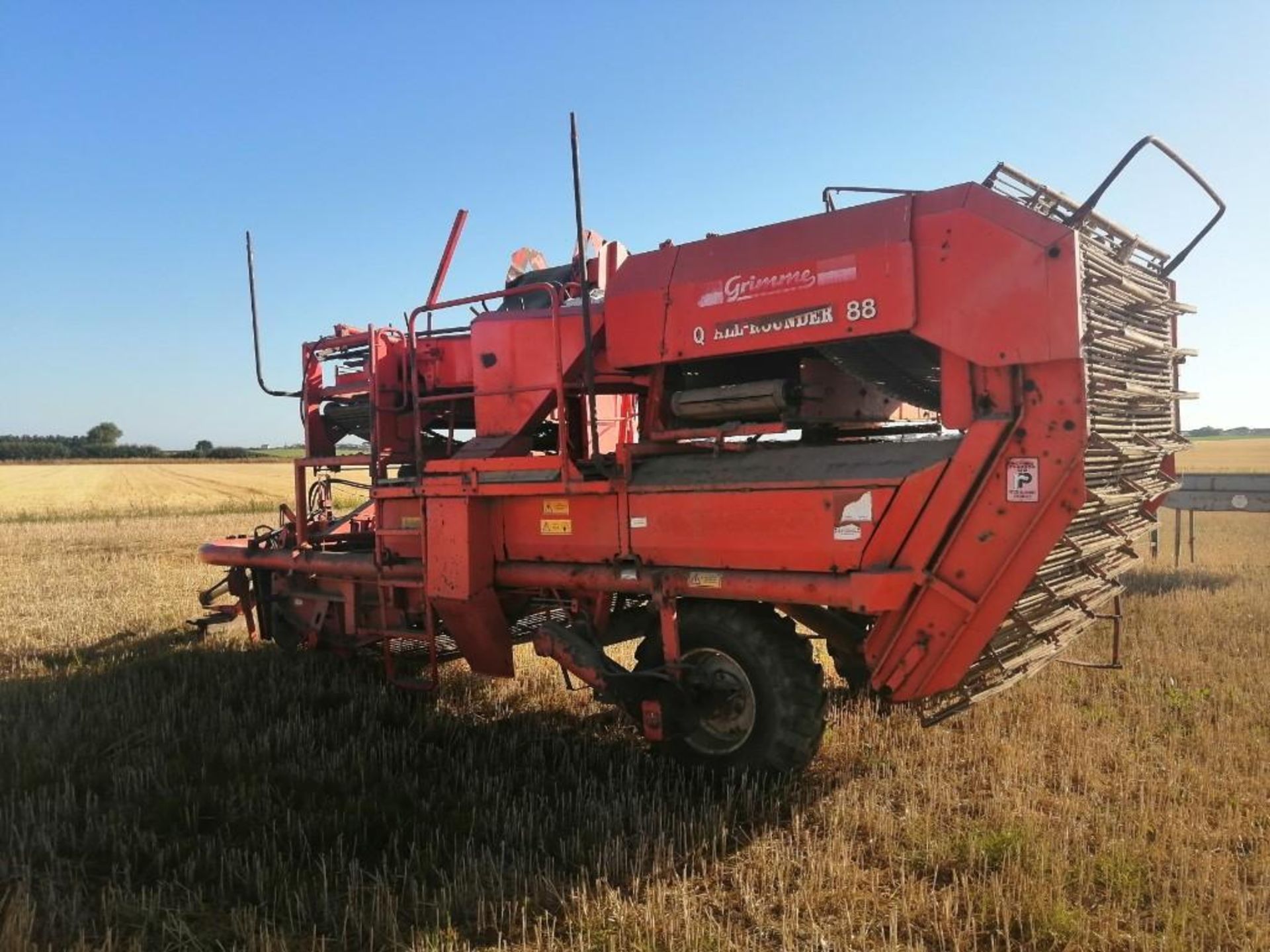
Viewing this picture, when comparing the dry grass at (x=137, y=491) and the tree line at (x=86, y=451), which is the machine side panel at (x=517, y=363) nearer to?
the dry grass at (x=137, y=491)

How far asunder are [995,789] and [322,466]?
483cm

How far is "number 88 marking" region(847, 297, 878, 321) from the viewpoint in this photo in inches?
160

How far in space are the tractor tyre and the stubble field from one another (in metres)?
0.16

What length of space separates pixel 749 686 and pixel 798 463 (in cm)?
111

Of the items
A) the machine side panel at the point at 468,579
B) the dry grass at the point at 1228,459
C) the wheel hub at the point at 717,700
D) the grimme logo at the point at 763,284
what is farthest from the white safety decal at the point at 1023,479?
the dry grass at the point at 1228,459

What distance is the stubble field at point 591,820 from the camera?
3.14 meters

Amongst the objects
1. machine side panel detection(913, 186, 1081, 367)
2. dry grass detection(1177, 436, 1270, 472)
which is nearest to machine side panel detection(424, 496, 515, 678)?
machine side panel detection(913, 186, 1081, 367)

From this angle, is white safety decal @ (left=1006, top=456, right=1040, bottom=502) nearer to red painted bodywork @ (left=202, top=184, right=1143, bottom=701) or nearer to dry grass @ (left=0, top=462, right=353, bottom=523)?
red painted bodywork @ (left=202, top=184, right=1143, bottom=701)

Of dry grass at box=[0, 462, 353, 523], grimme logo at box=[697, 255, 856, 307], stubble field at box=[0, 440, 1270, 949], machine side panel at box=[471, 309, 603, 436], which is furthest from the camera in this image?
dry grass at box=[0, 462, 353, 523]

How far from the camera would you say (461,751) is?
16.6 feet

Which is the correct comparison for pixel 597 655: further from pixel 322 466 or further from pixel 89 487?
pixel 89 487

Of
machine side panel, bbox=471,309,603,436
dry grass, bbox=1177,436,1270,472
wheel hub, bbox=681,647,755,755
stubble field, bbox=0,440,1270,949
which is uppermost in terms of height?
machine side panel, bbox=471,309,603,436

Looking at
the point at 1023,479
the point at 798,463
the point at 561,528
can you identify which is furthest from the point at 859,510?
the point at 561,528

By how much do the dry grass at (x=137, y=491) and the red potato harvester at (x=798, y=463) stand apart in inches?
929
